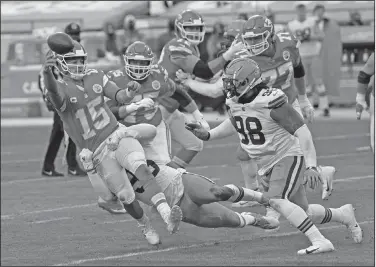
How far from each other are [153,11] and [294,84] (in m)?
13.2

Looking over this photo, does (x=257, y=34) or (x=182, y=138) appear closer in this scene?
(x=257, y=34)

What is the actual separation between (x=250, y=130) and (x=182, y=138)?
2.68 m

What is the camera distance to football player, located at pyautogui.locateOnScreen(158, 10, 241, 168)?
997cm

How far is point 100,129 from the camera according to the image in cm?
836

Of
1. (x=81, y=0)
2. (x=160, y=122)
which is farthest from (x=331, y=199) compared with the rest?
(x=81, y=0)

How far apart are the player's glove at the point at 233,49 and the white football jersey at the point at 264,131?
1850 millimetres

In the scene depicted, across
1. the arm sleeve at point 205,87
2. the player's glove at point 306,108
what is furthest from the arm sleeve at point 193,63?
the player's glove at point 306,108

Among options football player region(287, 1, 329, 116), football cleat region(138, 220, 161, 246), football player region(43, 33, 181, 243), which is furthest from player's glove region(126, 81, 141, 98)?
football player region(287, 1, 329, 116)

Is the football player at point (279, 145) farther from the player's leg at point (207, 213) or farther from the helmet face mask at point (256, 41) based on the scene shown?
the helmet face mask at point (256, 41)

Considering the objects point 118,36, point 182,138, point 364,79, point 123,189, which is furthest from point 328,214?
point 118,36

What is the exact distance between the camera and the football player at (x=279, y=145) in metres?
7.52

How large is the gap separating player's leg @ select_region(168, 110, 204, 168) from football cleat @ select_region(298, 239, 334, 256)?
9.47 ft

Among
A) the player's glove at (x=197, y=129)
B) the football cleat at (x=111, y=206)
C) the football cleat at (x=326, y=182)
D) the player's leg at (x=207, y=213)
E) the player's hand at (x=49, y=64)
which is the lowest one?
the football cleat at (x=111, y=206)

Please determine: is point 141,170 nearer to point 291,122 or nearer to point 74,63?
point 74,63
